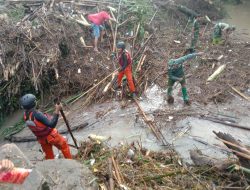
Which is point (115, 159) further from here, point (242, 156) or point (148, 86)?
point (148, 86)

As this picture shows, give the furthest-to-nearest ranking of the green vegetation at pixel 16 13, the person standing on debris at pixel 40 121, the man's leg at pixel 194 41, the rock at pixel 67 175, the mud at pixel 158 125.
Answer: the man's leg at pixel 194 41 < the green vegetation at pixel 16 13 < the mud at pixel 158 125 < the person standing on debris at pixel 40 121 < the rock at pixel 67 175

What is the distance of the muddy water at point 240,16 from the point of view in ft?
57.5

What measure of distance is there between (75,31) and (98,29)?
88 cm

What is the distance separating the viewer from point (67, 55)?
1284 centimetres

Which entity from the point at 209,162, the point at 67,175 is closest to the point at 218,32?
the point at 209,162

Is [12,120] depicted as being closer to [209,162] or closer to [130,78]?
[130,78]

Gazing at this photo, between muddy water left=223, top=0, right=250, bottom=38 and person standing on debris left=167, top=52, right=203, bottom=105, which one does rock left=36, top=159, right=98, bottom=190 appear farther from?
muddy water left=223, top=0, right=250, bottom=38

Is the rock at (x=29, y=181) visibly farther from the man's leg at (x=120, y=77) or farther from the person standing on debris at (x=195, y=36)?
the person standing on debris at (x=195, y=36)

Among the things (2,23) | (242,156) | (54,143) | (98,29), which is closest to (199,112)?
(242,156)

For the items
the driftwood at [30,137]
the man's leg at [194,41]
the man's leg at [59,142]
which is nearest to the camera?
the man's leg at [59,142]

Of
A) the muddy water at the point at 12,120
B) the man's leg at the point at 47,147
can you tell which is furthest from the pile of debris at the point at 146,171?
the muddy water at the point at 12,120

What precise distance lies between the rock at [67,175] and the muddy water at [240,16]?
43.0ft

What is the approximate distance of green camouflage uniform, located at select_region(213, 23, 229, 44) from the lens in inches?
543

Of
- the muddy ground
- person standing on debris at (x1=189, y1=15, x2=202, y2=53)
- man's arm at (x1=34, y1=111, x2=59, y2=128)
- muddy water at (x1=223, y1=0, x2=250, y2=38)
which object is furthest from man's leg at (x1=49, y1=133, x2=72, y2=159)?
muddy water at (x1=223, y1=0, x2=250, y2=38)
